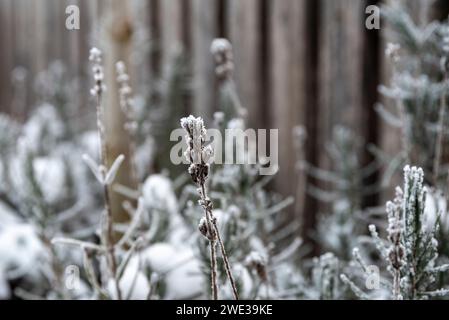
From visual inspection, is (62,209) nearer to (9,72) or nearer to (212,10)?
(212,10)

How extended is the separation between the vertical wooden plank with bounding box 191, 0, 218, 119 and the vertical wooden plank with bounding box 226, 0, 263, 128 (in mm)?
143

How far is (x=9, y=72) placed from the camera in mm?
4125

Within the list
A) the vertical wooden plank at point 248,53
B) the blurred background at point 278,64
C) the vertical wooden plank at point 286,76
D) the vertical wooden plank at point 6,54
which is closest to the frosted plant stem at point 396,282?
the blurred background at point 278,64

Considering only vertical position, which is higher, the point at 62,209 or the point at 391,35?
the point at 391,35

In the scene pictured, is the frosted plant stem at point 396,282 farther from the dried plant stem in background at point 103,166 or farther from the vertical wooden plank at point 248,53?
the vertical wooden plank at point 248,53

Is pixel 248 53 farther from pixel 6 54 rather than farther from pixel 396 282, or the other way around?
pixel 6 54

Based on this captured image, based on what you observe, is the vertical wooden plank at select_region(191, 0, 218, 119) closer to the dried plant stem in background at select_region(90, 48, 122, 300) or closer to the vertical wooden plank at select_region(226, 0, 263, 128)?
the vertical wooden plank at select_region(226, 0, 263, 128)

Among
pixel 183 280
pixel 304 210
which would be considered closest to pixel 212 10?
pixel 304 210

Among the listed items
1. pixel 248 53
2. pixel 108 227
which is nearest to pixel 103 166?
pixel 108 227

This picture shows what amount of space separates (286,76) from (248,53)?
0.21 m

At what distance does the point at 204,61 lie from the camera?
2.35m

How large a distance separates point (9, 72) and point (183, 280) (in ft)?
11.2

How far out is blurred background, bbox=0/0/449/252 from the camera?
171 centimetres
